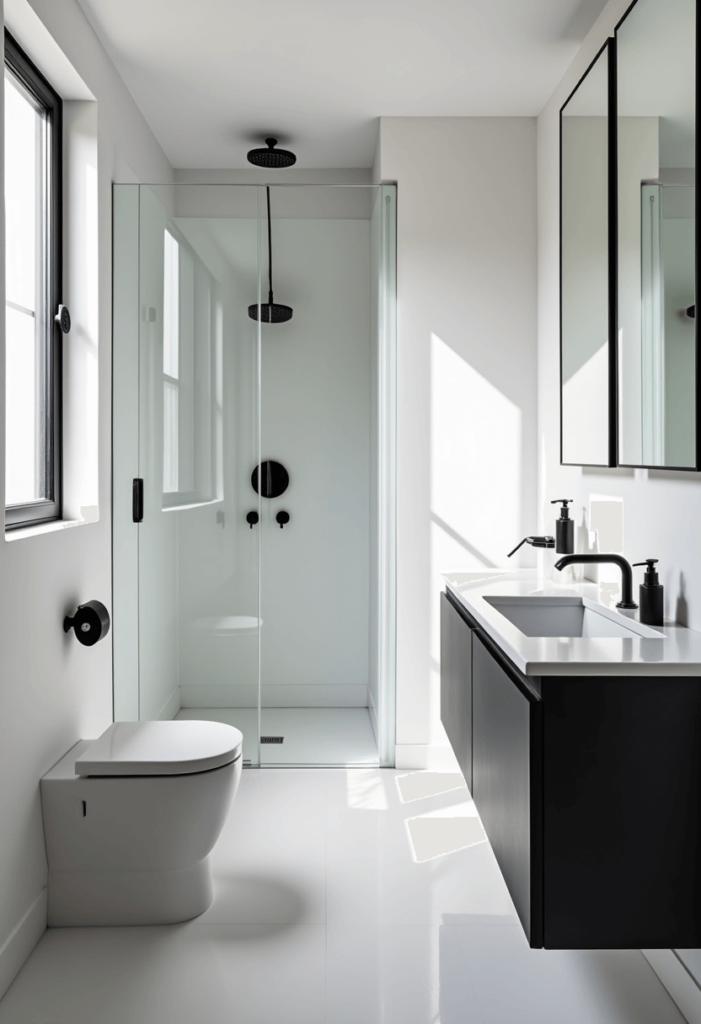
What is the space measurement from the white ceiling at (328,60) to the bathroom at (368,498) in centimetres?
1

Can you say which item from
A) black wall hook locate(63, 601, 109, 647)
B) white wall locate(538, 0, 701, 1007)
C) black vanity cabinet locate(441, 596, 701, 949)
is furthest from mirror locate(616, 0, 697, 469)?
black wall hook locate(63, 601, 109, 647)

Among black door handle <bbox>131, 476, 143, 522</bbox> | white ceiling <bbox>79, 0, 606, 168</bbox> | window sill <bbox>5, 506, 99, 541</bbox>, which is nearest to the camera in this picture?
window sill <bbox>5, 506, 99, 541</bbox>

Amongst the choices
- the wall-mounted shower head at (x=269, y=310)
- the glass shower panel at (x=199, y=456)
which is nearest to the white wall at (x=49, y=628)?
the glass shower panel at (x=199, y=456)

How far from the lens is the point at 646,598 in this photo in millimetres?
1879

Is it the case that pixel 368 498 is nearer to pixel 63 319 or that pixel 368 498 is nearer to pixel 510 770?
pixel 63 319

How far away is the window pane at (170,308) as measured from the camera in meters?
3.15

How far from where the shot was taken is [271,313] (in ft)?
10.6

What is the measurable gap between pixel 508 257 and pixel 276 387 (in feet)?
3.38

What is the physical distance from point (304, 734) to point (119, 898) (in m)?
1.23

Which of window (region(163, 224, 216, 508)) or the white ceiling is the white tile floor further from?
the white ceiling

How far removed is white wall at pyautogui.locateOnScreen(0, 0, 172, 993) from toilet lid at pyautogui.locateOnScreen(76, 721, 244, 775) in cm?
15

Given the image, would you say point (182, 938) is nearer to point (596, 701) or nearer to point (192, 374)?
point (596, 701)

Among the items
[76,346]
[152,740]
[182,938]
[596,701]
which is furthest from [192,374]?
[596,701]

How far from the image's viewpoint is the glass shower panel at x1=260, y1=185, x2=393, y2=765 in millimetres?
3236
